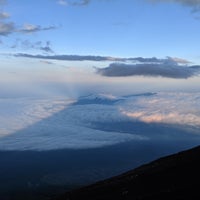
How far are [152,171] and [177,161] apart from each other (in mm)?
12273

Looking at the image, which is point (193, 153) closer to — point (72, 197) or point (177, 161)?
point (177, 161)

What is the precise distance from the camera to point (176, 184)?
140m

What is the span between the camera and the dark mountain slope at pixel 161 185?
125 m

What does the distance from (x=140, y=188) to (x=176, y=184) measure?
52.0ft

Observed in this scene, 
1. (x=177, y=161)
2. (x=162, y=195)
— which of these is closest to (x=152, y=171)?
(x=177, y=161)

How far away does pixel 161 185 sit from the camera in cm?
14700

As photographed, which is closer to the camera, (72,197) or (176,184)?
(176,184)

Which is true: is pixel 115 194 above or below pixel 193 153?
below

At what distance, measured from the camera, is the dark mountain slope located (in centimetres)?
12469

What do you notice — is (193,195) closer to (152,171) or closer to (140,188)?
(140,188)

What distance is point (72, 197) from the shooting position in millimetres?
184000

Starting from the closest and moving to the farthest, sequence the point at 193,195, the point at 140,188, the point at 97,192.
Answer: the point at 193,195 < the point at 140,188 < the point at 97,192

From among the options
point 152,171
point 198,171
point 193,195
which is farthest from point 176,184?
point 152,171

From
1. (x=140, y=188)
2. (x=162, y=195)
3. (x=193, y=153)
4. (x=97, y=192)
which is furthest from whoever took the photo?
(x=193, y=153)
